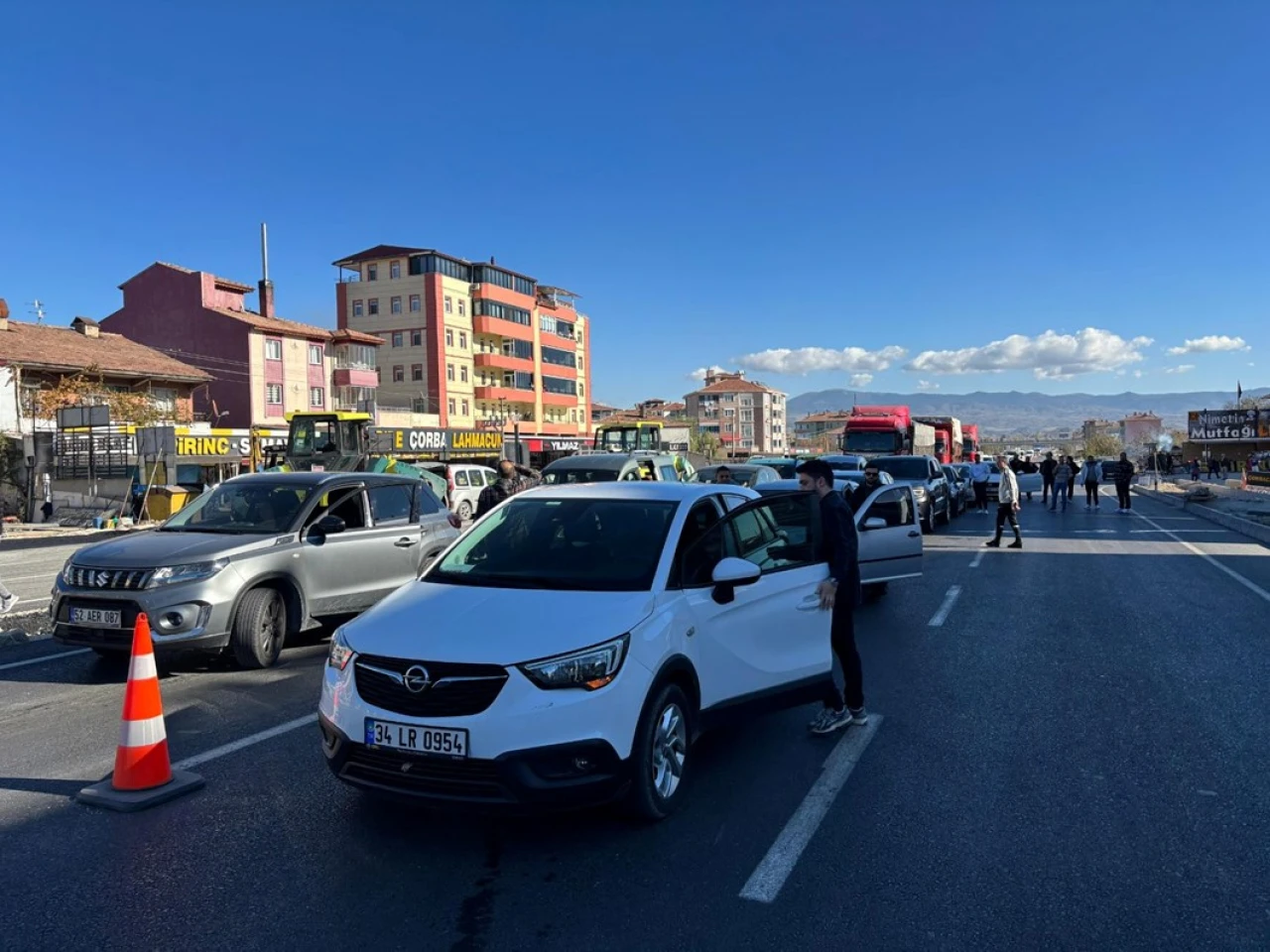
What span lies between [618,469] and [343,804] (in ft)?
36.9

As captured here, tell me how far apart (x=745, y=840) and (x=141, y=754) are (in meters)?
3.09

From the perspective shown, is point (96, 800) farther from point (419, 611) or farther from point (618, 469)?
point (618, 469)

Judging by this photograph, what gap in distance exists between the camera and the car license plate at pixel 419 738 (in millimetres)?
3793

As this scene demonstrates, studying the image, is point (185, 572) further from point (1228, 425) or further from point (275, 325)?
point (1228, 425)

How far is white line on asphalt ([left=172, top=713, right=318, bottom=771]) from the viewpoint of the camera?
5250 mm

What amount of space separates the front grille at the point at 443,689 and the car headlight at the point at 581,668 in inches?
5.8

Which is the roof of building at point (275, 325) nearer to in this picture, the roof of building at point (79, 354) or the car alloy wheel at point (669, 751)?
the roof of building at point (79, 354)

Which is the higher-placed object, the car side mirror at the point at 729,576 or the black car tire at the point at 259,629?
the car side mirror at the point at 729,576

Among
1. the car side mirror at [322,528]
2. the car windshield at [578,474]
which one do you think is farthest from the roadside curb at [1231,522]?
the car side mirror at [322,528]

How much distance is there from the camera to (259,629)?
24.3 ft

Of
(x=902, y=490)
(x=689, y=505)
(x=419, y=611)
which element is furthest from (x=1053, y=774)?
(x=902, y=490)

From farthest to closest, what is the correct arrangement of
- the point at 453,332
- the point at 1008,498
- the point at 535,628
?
the point at 453,332 → the point at 1008,498 → the point at 535,628

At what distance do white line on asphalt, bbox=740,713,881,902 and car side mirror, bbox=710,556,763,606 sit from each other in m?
1.10

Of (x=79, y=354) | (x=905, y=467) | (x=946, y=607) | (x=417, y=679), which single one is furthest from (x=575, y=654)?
(x=79, y=354)
